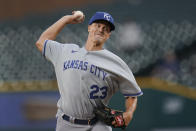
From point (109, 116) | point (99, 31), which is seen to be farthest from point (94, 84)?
point (99, 31)

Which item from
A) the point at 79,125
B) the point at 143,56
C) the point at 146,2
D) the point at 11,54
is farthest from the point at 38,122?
the point at 79,125

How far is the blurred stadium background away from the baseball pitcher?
257 cm

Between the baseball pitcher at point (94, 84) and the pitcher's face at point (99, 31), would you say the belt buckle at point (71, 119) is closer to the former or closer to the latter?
the baseball pitcher at point (94, 84)

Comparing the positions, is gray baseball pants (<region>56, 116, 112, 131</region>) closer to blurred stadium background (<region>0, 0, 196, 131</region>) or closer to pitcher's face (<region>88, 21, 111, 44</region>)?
pitcher's face (<region>88, 21, 111, 44</region>)

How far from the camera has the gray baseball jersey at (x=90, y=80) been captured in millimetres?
3508

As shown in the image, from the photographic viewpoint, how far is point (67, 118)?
360 cm

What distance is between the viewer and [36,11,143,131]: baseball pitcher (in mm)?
3508

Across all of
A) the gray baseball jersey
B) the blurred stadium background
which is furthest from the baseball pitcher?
the blurred stadium background

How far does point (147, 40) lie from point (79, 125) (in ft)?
10.1

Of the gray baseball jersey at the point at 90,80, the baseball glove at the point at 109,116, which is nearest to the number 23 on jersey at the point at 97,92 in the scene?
the gray baseball jersey at the point at 90,80

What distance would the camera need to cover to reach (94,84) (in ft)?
11.5

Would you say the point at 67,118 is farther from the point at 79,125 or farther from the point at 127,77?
the point at 127,77

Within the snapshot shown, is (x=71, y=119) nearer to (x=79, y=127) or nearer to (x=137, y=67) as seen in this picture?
(x=79, y=127)

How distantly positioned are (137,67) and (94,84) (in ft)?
9.81
